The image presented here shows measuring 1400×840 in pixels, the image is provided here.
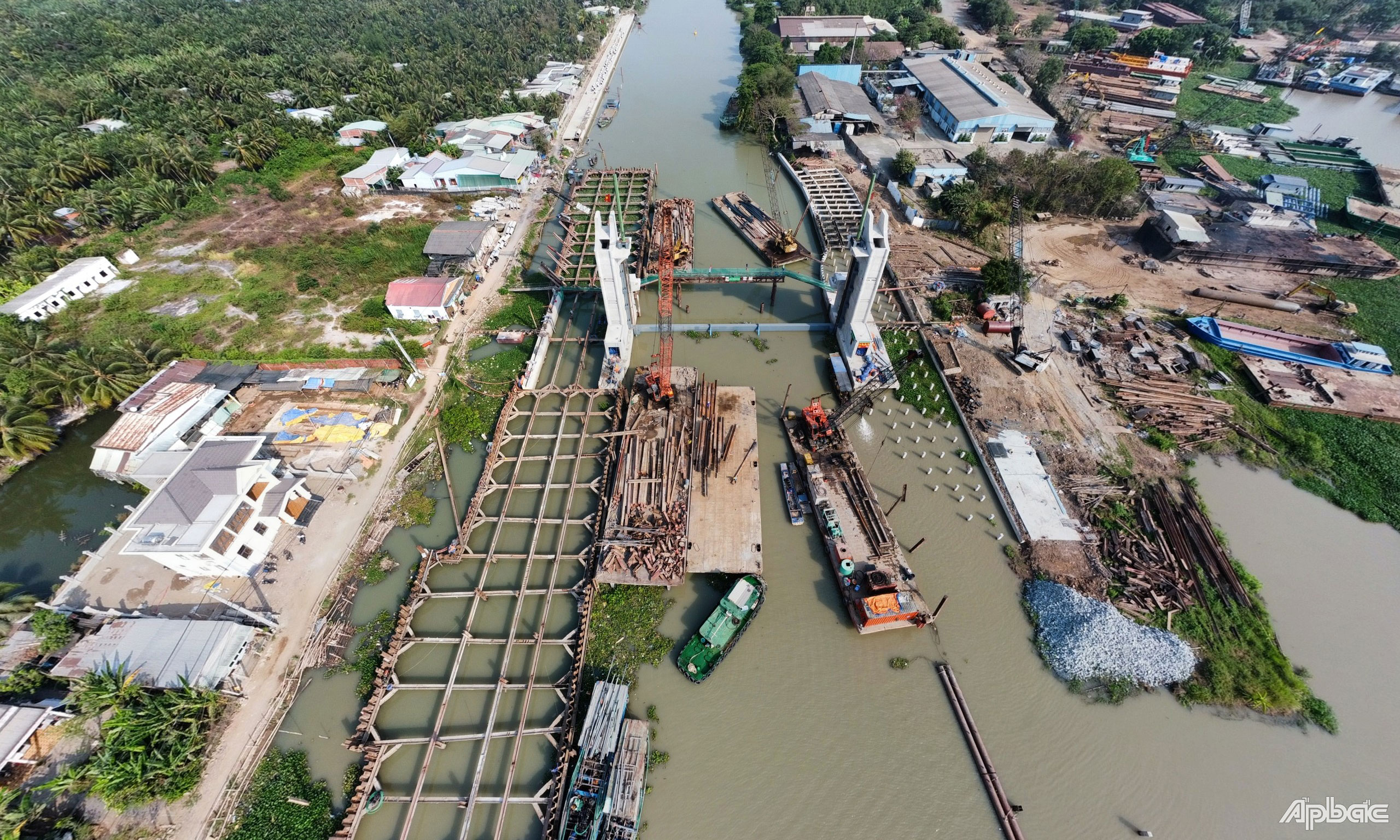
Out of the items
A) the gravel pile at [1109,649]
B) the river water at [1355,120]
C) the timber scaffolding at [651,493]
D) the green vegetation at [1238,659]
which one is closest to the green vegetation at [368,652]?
the timber scaffolding at [651,493]

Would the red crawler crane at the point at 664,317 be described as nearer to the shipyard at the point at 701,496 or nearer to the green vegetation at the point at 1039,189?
the shipyard at the point at 701,496

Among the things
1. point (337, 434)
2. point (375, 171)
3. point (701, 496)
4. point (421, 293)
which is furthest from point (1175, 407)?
point (375, 171)

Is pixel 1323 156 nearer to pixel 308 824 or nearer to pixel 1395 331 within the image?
pixel 1395 331

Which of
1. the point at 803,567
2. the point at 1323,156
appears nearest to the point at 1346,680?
the point at 803,567

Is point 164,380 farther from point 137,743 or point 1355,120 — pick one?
point 1355,120

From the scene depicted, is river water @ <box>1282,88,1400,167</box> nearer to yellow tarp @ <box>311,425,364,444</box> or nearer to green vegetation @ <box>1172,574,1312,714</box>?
green vegetation @ <box>1172,574,1312,714</box>

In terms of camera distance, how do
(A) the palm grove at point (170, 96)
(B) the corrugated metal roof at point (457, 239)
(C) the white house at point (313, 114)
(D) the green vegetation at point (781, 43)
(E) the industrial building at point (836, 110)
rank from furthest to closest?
(D) the green vegetation at point (781, 43)
(C) the white house at point (313, 114)
(E) the industrial building at point (836, 110)
(B) the corrugated metal roof at point (457, 239)
(A) the palm grove at point (170, 96)

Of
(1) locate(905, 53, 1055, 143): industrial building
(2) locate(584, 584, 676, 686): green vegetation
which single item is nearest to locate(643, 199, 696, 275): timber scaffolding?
(2) locate(584, 584, 676, 686): green vegetation
